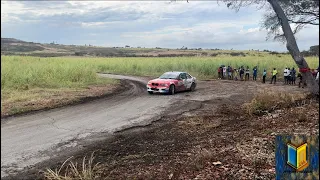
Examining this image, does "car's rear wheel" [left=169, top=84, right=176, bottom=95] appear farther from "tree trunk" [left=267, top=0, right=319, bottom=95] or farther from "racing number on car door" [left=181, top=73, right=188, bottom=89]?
"tree trunk" [left=267, top=0, right=319, bottom=95]

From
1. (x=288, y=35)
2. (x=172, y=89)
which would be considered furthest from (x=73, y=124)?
(x=172, y=89)

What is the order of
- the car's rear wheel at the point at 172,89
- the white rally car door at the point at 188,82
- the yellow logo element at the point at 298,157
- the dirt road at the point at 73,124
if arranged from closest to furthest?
the yellow logo element at the point at 298,157, the dirt road at the point at 73,124, the car's rear wheel at the point at 172,89, the white rally car door at the point at 188,82

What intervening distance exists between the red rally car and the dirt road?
210 cm

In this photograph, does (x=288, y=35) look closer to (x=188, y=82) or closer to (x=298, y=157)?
(x=298, y=157)

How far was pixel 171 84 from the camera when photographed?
19812 mm

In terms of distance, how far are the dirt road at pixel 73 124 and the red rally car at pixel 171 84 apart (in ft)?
6.88

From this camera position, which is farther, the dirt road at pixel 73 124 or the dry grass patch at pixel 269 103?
the dry grass patch at pixel 269 103

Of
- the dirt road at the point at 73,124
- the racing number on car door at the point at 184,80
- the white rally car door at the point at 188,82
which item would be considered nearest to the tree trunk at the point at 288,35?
the dirt road at the point at 73,124

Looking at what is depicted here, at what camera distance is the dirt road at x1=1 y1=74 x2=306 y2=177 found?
26.0ft

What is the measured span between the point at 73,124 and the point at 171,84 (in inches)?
376

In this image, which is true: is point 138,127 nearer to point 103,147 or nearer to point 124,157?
point 103,147

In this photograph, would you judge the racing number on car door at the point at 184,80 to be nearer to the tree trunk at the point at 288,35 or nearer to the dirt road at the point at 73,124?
the dirt road at the point at 73,124

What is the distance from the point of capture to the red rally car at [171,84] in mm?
19547

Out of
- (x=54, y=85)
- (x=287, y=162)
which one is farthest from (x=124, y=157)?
(x=54, y=85)
